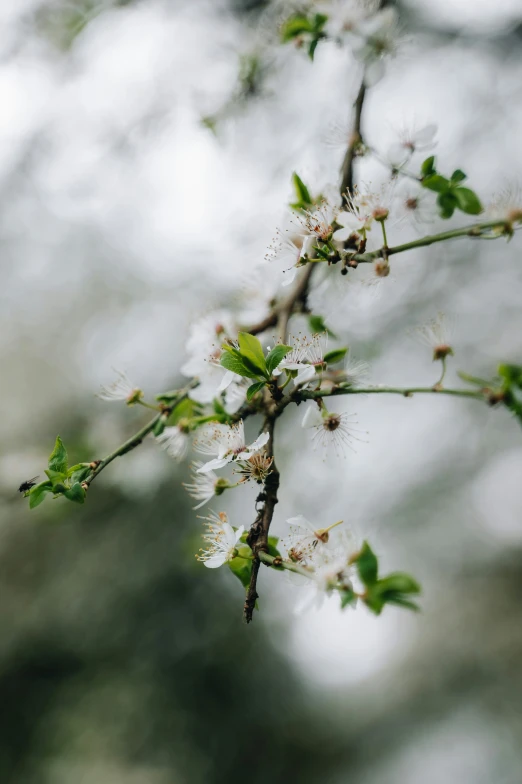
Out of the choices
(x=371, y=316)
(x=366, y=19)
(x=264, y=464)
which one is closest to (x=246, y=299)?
(x=264, y=464)

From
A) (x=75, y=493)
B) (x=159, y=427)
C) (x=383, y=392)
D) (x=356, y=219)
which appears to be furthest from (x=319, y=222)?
(x=75, y=493)

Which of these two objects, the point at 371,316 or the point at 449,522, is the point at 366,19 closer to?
the point at 371,316

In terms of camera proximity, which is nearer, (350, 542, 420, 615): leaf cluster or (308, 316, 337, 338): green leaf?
(350, 542, 420, 615): leaf cluster

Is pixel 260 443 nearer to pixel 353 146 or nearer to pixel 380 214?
pixel 380 214

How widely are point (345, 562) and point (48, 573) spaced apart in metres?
2.08

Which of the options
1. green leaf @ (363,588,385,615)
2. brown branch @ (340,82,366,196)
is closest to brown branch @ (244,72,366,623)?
brown branch @ (340,82,366,196)

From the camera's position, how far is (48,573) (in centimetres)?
232

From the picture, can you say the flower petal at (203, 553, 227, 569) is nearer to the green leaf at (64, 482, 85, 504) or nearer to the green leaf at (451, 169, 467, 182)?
the green leaf at (64, 482, 85, 504)

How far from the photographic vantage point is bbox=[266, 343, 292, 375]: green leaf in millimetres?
633

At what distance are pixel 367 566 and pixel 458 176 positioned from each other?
56 cm

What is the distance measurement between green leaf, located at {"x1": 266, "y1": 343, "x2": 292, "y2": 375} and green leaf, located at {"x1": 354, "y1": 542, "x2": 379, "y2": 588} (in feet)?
0.76

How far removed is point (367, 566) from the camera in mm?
506

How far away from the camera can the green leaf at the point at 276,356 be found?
24.9 inches

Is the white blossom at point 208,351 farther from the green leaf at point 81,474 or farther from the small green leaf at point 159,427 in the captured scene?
the green leaf at point 81,474
